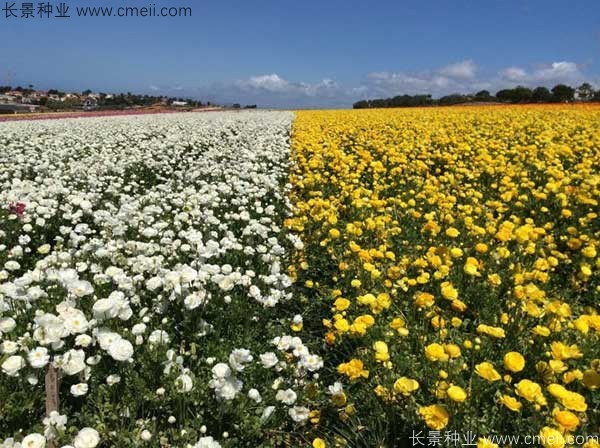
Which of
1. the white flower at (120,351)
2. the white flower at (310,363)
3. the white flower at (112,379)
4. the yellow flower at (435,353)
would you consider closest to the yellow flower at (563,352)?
the yellow flower at (435,353)

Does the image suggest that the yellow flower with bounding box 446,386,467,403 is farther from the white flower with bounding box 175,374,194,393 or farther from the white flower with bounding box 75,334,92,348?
the white flower with bounding box 75,334,92,348

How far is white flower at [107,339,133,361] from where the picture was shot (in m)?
2.42

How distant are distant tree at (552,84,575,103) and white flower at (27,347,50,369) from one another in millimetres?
40325

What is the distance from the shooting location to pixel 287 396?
270 cm

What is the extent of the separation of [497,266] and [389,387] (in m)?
1.83

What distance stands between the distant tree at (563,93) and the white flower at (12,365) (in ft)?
133

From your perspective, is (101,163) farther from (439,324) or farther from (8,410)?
(439,324)

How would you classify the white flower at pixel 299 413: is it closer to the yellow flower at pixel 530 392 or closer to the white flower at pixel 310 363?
the white flower at pixel 310 363

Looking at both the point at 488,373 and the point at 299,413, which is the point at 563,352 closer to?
the point at 488,373

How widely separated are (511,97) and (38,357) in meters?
44.3

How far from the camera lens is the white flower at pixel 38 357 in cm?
242

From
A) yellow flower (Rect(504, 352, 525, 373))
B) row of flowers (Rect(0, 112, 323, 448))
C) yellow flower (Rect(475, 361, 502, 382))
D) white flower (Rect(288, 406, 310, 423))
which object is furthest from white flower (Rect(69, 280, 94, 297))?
yellow flower (Rect(504, 352, 525, 373))

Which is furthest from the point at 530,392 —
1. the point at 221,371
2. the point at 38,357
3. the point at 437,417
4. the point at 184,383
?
the point at 38,357

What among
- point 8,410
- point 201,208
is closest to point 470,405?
point 8,410
